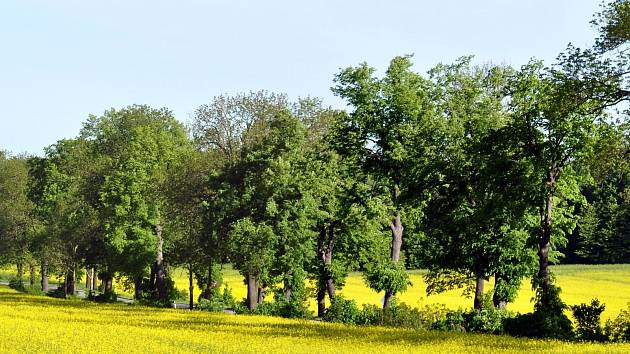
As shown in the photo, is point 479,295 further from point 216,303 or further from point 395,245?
point 216,303

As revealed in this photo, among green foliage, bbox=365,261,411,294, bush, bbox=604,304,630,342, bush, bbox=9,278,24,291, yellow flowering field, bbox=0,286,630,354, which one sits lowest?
yellow flowering field, bbox=0,286,630,354

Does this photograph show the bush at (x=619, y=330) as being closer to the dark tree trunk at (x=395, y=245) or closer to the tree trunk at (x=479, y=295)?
the tree trunk at (x=479, y=295)

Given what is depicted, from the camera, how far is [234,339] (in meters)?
32.7

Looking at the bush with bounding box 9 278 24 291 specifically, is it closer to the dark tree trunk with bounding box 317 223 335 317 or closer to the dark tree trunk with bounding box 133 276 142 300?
the dark tree trunk with bounding box 133 276 142 300

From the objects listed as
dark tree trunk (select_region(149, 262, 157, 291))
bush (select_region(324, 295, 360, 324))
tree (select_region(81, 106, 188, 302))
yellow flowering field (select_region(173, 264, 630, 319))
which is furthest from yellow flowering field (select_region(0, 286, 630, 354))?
dark tree trunk (select_region(149, 262, 157, 291))

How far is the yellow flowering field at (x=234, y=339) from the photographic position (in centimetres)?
2792

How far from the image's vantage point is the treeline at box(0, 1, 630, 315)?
35.6 meters

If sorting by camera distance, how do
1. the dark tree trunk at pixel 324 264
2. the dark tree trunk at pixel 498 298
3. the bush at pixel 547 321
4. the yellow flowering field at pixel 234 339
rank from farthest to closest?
the dark tree trunk at pixel 324 264 < the dark tree trunk at pixel 498 298 < the bush at pixel 547 321 < the yellow flowering field at pixel 234 339

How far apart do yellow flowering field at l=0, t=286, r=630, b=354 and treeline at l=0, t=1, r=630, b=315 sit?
19.1 ft

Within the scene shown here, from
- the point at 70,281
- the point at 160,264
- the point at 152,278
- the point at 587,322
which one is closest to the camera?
the point at 587,322

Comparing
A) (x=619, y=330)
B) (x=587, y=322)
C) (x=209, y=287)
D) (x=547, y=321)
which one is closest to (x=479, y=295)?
(x=547, y=321)

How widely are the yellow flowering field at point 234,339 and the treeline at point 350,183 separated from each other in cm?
581

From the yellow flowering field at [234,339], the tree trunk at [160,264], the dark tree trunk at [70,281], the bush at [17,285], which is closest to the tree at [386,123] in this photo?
the yellow flowering field at [234,339]

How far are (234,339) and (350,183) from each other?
24.7 meters
